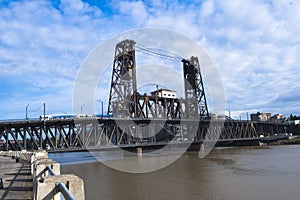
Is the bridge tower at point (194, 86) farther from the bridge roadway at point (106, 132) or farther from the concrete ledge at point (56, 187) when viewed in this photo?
the concrete ledge at point (56, 187)

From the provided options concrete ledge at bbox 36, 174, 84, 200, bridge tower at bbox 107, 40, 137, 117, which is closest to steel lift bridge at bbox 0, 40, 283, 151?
bridge tower at bbox 107, 40, 137, 117

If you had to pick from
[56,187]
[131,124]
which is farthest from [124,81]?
[56,187]

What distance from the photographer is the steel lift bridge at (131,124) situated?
48.6 meters

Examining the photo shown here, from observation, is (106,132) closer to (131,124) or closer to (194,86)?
(131,124)

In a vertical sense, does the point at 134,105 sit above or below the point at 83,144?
above

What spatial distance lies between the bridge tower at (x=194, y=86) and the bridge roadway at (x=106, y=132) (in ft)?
31.5

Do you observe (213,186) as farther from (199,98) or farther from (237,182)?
(199,98)

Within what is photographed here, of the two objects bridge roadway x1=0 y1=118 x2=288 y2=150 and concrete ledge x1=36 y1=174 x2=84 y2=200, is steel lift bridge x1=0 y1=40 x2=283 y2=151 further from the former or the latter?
concrete ledge x1=36 y1=174 x2=84 y2=200

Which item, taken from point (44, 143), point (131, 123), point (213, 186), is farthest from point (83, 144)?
point (213, 186)

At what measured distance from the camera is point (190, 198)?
18.3 m

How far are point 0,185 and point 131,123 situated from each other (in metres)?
54.9

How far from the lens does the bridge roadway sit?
155ft

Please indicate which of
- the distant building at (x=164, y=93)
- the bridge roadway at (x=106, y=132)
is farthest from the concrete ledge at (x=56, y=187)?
the distant building at (x=164, y=93)

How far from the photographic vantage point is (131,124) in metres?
64.0
